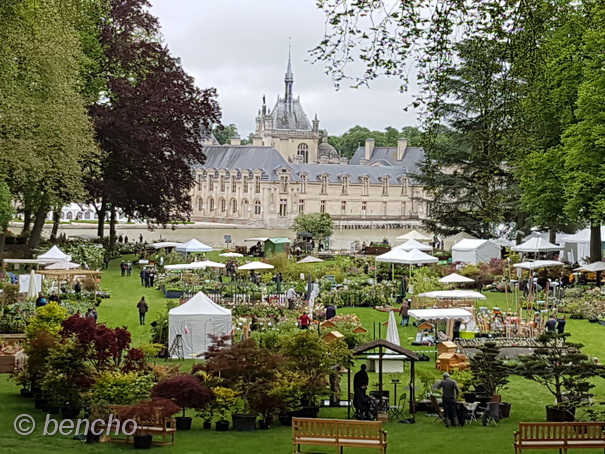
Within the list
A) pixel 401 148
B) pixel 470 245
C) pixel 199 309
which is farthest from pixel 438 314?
pixel 401 148

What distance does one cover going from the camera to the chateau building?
9706 centimetres

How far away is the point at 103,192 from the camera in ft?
140

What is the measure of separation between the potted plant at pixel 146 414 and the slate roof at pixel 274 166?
271ft

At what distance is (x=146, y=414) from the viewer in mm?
13578

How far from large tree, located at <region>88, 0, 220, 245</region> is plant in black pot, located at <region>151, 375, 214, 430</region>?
28.3 m

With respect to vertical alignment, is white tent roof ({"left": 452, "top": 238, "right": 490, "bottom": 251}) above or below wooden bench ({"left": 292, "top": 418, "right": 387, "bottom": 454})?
above

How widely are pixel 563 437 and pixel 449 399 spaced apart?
289 centimetres

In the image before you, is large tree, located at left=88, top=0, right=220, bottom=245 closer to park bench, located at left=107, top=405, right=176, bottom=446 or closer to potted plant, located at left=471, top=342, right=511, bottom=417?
potted plant, located at left=471, top=342, right=511, bottom=417

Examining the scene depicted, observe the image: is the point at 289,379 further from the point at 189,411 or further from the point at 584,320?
the point at 584,320

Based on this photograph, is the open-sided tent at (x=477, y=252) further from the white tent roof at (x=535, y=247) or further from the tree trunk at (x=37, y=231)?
the tree trunk at (x=37, y=231)

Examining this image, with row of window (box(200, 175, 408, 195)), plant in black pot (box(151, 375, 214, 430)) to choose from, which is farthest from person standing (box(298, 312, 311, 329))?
row of window (box(200, 175, 408, 195))

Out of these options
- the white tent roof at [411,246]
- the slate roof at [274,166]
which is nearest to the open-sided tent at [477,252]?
the white tent roof at [411,246]

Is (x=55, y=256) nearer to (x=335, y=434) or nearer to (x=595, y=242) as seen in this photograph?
(x=595, y=242)

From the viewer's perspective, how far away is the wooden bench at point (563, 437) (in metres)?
12.7
